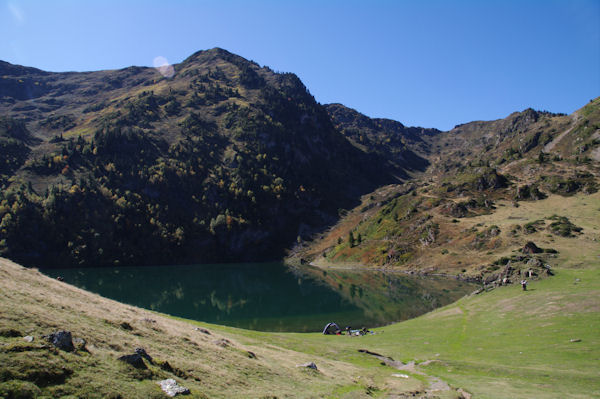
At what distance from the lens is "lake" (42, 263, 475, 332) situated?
67.4 metres

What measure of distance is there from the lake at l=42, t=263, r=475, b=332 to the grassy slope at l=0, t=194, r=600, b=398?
875 inches

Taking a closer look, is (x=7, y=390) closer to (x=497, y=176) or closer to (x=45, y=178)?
(x=497, y=176)

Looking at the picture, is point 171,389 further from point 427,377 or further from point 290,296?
point 290,296

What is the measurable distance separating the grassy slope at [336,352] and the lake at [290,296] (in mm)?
22215

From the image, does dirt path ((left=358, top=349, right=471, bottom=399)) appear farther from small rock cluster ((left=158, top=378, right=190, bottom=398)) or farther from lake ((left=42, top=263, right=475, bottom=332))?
lake ((left=42, top=263, right=475, bottom=332))

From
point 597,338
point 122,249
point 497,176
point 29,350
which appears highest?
point 497,176

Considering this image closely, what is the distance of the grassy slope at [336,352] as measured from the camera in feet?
45.8

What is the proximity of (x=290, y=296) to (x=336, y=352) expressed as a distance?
209 feet

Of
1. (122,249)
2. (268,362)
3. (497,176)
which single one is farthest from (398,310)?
(122,249)

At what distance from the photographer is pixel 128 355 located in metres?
14.6

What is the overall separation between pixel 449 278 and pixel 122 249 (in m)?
167

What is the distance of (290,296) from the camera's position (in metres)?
96.4

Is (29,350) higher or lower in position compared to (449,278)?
higher

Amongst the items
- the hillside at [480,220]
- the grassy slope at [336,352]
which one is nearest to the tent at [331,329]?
the grassy slope at [336,352]
